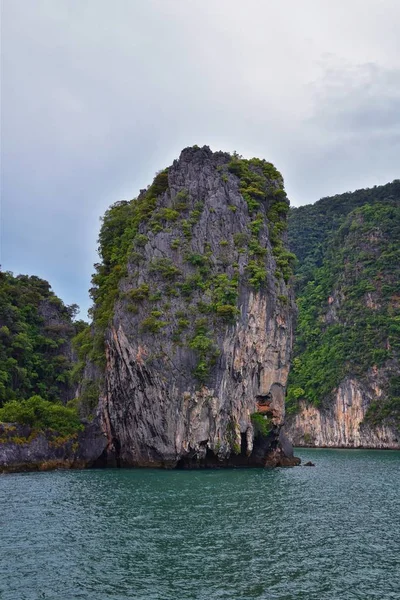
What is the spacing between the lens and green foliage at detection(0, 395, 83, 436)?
47.5m

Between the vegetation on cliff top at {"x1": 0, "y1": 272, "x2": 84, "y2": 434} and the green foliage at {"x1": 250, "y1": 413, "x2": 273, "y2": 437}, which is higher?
the vegetation on cliff top at {"x1": 0, "y1": 272, "x2": 84, "y2": 434}

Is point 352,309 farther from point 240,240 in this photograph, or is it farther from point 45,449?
point 45,449

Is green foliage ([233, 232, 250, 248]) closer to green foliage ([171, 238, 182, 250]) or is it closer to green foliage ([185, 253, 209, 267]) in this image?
green foliage ([185, 253, 209, 267])

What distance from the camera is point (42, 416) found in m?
48.5

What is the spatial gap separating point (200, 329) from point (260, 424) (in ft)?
30.4

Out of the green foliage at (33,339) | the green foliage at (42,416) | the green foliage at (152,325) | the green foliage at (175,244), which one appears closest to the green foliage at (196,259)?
the green foliage at (175,244)

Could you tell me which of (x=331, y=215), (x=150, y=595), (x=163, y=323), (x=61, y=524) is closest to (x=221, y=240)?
(x=163, y=323)

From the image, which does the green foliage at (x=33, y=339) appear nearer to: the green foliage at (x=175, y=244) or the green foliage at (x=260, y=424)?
the green foliage at (x=175, y=244)

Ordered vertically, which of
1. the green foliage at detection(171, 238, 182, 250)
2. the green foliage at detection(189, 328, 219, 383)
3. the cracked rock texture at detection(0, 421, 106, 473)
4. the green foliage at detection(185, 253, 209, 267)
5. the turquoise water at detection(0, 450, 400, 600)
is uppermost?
the green foliage at detection(171, 238, 182, 250)

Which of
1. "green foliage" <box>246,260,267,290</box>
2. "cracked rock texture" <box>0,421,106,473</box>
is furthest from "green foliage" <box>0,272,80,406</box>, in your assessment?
"green foliage" <box>246,260,267,290</box>

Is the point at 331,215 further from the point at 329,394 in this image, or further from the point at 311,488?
the point at 311,488

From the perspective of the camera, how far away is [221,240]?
55.7 meters

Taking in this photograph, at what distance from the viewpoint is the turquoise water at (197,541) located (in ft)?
54.6

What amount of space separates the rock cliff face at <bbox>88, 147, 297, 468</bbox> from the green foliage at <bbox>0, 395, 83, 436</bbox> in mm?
3299
